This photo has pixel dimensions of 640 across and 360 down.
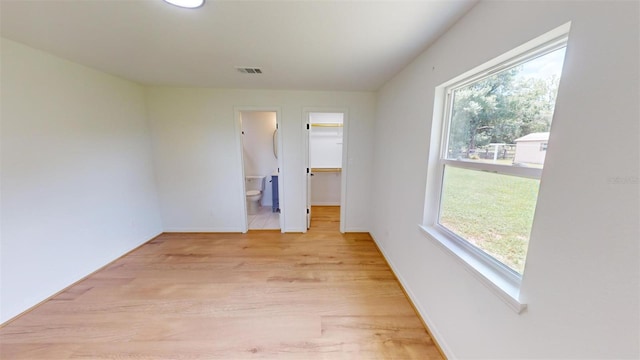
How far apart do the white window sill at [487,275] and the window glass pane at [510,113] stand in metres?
0.60

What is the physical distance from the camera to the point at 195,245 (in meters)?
3.08

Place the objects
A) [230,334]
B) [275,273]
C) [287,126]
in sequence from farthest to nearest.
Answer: [287,126], [275,273], [230,334]

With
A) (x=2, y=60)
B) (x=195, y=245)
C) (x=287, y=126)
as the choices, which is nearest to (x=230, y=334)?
(x=195, y=245)

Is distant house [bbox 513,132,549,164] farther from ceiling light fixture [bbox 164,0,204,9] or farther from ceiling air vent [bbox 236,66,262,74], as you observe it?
ceiling air vent [bbox 236,66,262,74]

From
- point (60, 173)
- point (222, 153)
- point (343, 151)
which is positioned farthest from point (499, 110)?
point (60, 173)

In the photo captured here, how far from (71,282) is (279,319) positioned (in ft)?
7.46

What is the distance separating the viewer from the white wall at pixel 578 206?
632 mm

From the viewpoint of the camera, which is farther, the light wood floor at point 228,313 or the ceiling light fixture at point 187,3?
the light wood floor at point 228,313

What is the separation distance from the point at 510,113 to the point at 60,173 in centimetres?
376

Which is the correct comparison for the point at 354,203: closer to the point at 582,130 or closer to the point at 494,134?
the point at 494,134

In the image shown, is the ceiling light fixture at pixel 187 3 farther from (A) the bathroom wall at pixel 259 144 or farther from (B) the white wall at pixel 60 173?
(A) the bathroom wall at pixel 259 144

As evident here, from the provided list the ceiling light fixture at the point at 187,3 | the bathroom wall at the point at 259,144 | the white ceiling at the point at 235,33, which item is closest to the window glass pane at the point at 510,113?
the white ceiling at the point at 235,33

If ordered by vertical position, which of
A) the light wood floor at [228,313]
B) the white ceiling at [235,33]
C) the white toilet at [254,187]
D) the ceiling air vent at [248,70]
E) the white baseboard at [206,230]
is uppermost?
the ceiling air vent at [248,70]

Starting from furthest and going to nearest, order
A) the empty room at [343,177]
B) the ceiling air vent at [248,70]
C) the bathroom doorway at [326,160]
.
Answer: the bathroom doorway at [326,160]
the ceiling air vent at [248,70]
the empty room at [343,177]
